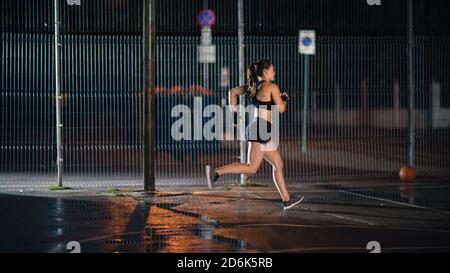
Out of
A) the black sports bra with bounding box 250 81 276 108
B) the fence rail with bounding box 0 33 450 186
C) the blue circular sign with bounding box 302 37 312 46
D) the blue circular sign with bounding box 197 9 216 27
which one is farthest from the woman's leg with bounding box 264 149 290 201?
the blue circular sign with bounding box 197 9 216 27

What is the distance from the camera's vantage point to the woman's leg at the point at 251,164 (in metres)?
12.0

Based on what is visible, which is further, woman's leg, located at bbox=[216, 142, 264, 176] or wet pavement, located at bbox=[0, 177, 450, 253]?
woman's leg, located at bbox=[216, 142, 264, 176]

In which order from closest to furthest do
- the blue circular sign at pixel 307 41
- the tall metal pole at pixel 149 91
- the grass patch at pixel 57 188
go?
the tall metal pole at pixel 149 91
the grass patch at pixel 57 188
the blue circular sign at pixel 307 41

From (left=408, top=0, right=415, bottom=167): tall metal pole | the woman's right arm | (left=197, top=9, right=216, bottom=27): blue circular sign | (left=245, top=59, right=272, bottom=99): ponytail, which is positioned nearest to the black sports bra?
(left=245, top=59, right=272, bottom=99): ponytail

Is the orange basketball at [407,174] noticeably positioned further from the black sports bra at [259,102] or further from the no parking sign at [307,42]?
the black sports bra at [259,102]

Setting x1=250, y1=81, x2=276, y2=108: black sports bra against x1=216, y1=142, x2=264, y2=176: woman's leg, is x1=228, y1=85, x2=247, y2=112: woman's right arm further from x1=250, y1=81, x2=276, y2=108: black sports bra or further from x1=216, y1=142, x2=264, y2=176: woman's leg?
x1=216, y1=142, x2=264, y2=176: woman's leg

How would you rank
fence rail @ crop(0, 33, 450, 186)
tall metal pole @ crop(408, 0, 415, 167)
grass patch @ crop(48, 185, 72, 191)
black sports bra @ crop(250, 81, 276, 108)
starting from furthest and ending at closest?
1. tall metal pole @ crop(408, 0, 415, 167)
2. fence rail @ crop(0, 33, 450, 186)
3. grass patch @ crop(48, 185, 72, 191)
4. black sports bra @ crop(250, 81, 276, 108)

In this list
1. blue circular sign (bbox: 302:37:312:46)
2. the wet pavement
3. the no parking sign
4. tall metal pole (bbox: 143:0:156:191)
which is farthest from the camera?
blue circular sign (bbox: 302:37:312:46)

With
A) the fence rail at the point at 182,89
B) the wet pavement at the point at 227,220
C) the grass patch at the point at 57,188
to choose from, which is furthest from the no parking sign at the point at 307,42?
the grass patch at the point at 57,188

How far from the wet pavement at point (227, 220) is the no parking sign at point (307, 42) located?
4.62 m

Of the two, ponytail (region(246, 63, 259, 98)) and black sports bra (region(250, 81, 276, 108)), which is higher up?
ponytail (region(246, 63, 259, 98))

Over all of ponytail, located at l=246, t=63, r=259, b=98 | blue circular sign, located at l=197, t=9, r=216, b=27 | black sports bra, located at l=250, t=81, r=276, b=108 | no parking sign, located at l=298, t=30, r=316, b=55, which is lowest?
black sports bra, located at l=250, t=81, r=276, b=108

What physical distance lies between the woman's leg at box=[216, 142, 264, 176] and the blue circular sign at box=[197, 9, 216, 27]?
29.9ft

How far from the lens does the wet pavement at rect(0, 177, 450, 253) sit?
31.5 ft
